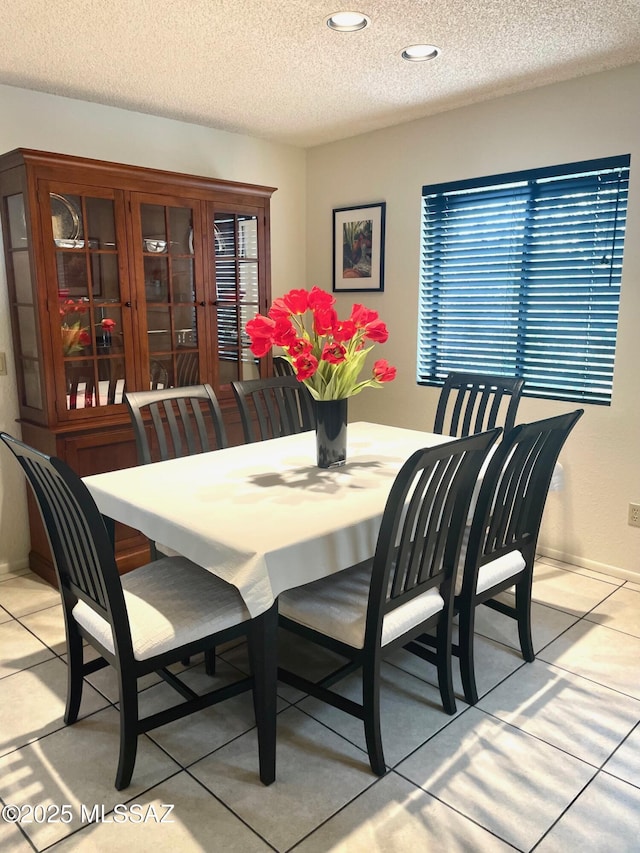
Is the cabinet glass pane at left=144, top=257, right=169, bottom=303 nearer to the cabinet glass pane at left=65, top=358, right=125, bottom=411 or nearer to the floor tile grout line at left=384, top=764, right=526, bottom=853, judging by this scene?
the cabinet glass pane at left=65, top=358, right=125, bottom=411

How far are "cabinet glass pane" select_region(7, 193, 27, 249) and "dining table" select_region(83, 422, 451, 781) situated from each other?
1.32 m

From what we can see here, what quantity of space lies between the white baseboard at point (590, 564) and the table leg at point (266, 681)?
212cm

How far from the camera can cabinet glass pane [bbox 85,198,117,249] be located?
2.98m

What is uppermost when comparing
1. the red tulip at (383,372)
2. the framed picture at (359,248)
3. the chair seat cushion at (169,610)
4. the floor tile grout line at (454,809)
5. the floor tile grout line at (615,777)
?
the framed picture at (359,248)

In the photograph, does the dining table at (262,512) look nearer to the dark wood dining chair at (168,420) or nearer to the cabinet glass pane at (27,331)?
the dark wood dining chair at (168,420)

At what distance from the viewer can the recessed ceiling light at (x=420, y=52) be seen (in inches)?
103

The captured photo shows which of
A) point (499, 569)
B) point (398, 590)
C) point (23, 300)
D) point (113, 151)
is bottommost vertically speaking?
point (499, 569)

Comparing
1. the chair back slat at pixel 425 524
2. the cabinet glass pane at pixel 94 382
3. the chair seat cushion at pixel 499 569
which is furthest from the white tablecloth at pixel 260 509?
the cabinet glass pane at pixel 94 382

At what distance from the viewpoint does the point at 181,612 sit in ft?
5.92

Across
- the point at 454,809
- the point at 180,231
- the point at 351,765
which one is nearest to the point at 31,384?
the point at 180,231

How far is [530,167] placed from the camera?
323 cm

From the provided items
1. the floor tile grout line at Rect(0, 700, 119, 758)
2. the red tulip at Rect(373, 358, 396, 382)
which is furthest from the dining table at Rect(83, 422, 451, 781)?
the floor tile grout line at Rect(0, 700, 119, 758)

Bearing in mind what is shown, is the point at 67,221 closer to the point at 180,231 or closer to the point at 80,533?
the point at 180,231

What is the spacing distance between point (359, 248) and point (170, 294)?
1341 millimetres
